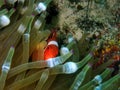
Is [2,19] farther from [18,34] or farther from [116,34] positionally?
[116,34]

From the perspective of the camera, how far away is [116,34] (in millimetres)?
2131

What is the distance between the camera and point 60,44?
6.92ft

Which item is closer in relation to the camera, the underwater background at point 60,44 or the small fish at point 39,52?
the underwater background at point 60,44

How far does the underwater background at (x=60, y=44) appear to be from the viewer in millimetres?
1608

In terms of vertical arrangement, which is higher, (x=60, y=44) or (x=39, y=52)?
(x=39, y=52)

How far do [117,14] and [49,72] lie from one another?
2.59 ft

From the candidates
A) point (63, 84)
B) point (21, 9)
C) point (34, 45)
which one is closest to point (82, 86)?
point (63, 84)

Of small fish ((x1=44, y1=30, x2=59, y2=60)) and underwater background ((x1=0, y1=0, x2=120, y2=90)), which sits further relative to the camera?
small fish ((x1=44, y1=30, x2=59, y2=60))

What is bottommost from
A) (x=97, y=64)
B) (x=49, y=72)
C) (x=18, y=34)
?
(x=97, y=64)

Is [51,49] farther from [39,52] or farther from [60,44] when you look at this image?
[60,44]

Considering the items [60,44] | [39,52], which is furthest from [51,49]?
[60,44]

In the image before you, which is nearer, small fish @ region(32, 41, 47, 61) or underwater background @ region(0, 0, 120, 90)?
underwater background @ region(0, 0, 120, 90)

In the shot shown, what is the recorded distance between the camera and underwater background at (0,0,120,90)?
5.28 feet

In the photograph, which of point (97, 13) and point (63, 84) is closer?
point (63, 84)
